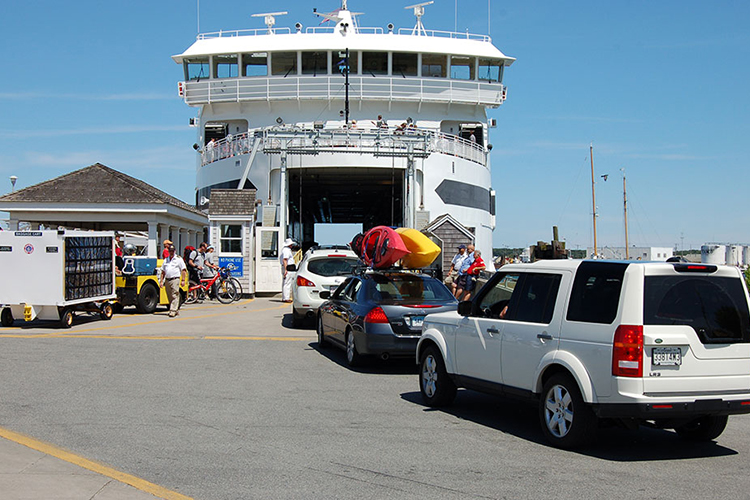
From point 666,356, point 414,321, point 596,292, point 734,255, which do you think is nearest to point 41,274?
point 414,321

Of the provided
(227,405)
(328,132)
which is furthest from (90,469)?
(328,132)

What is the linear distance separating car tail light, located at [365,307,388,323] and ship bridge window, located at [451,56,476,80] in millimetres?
23981

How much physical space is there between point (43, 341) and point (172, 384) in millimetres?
5068

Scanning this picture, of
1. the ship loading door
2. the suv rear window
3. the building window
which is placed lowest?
the suv rear window

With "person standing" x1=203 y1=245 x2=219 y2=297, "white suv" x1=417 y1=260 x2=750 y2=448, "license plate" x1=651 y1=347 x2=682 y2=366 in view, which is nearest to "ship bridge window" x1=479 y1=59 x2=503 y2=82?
"person standing" x1=203 y1=245 x2=219 y2=297

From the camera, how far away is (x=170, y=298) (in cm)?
1752

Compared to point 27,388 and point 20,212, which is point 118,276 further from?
point 27,388

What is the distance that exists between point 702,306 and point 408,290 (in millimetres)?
5194

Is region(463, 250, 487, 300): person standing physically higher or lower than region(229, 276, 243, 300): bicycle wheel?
higher

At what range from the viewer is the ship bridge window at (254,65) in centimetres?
3212

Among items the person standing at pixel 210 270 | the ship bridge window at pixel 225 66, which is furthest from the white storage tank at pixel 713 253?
the ship bridge window at pixel 225 66

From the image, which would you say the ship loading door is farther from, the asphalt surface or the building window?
the asphalt surface

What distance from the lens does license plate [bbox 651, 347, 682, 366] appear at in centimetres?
584

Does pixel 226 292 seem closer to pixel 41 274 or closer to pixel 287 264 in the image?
pixel 287 264
